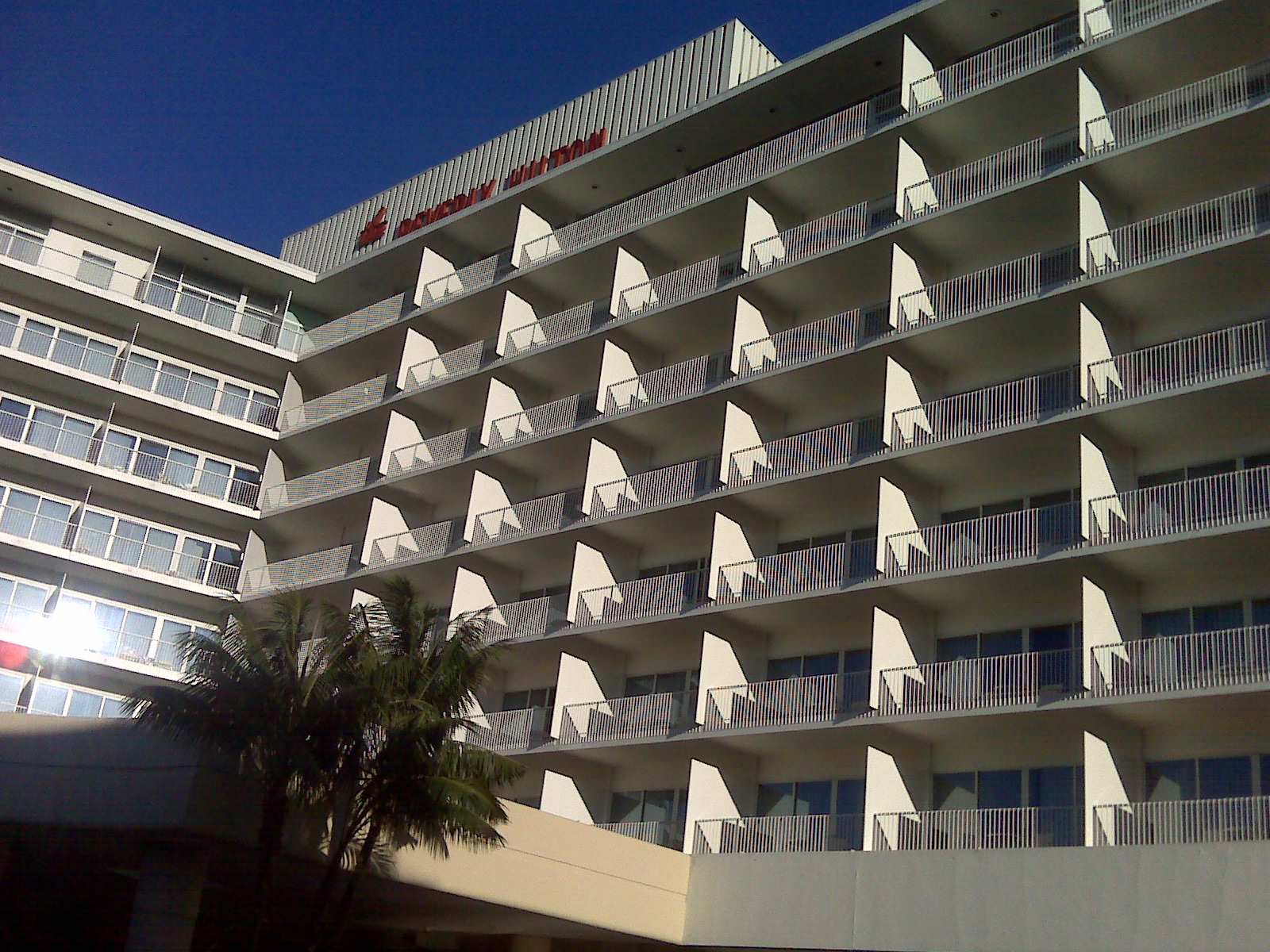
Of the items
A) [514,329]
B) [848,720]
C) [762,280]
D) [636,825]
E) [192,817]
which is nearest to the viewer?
[192,817]

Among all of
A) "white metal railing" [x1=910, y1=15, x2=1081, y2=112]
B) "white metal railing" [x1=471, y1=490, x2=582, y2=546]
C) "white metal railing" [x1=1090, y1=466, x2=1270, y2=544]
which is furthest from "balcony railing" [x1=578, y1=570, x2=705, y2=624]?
"white metal railing" [x1=910, y1=15, x2=1081, y2=112]

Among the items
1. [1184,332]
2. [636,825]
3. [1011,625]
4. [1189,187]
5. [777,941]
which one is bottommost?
[777,941]

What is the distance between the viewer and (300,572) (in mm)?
46656

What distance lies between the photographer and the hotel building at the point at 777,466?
91.7ft

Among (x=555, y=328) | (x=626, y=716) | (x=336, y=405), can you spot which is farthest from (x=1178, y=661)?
(x=336, y=405)

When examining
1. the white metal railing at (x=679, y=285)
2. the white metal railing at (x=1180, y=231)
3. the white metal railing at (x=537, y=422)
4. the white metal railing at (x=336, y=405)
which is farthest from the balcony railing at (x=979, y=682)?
the white metal railing at (x=336, y=405)

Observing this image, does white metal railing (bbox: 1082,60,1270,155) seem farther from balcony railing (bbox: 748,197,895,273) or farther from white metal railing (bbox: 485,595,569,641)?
white metal railing (bbox: 485,595,569,641)

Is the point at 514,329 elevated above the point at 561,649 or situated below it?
above

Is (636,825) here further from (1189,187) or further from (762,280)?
(1189,187)

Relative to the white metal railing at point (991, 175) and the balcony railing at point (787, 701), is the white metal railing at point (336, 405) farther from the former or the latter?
the white metal railing at point (991, 175)

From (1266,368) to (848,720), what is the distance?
1163cm

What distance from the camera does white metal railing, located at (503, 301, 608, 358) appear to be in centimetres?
4294

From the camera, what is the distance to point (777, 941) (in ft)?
94.9

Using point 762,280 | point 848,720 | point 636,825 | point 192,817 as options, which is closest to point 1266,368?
point 848,720
